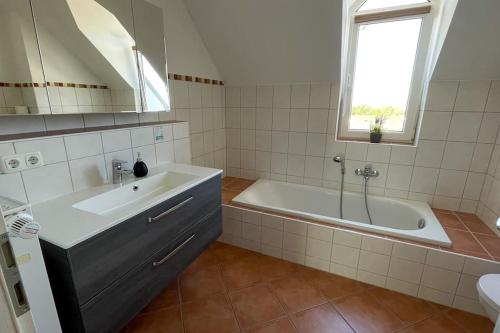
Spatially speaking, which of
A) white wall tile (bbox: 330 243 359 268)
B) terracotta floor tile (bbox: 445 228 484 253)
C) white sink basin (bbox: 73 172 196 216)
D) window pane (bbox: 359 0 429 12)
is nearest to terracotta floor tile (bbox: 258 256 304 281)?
white wall tile (bbox: 330 243 359 268)

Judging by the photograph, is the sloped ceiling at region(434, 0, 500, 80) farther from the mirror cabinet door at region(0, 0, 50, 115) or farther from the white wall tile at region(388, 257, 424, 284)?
the mirror cabinet door at region(0, 0, 50, 115)

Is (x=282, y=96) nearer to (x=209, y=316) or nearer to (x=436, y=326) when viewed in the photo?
(x=209, y=316)

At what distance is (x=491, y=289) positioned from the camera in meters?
1.15

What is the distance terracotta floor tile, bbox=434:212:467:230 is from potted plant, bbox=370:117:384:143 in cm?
78

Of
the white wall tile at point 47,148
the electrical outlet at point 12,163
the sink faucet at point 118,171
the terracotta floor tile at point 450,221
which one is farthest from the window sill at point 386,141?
the electrical outlet at point 12,163

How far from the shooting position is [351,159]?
2.32 m

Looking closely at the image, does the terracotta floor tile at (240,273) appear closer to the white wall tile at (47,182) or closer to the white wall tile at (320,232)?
the white wall tile at (320,232)

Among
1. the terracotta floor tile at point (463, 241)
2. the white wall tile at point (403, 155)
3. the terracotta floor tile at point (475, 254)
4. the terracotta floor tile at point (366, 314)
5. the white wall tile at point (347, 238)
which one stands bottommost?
the terracotta floor tile at point (366, 314)

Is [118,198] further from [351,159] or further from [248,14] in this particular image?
[351,159]

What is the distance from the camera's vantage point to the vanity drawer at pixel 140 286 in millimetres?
974

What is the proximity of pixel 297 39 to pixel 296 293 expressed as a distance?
193 centimetres

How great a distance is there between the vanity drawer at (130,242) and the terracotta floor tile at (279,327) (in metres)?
0.75

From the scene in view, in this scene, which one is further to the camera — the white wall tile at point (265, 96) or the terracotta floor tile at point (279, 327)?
the white wall tile at point (265, 96)

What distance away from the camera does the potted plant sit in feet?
7.16
